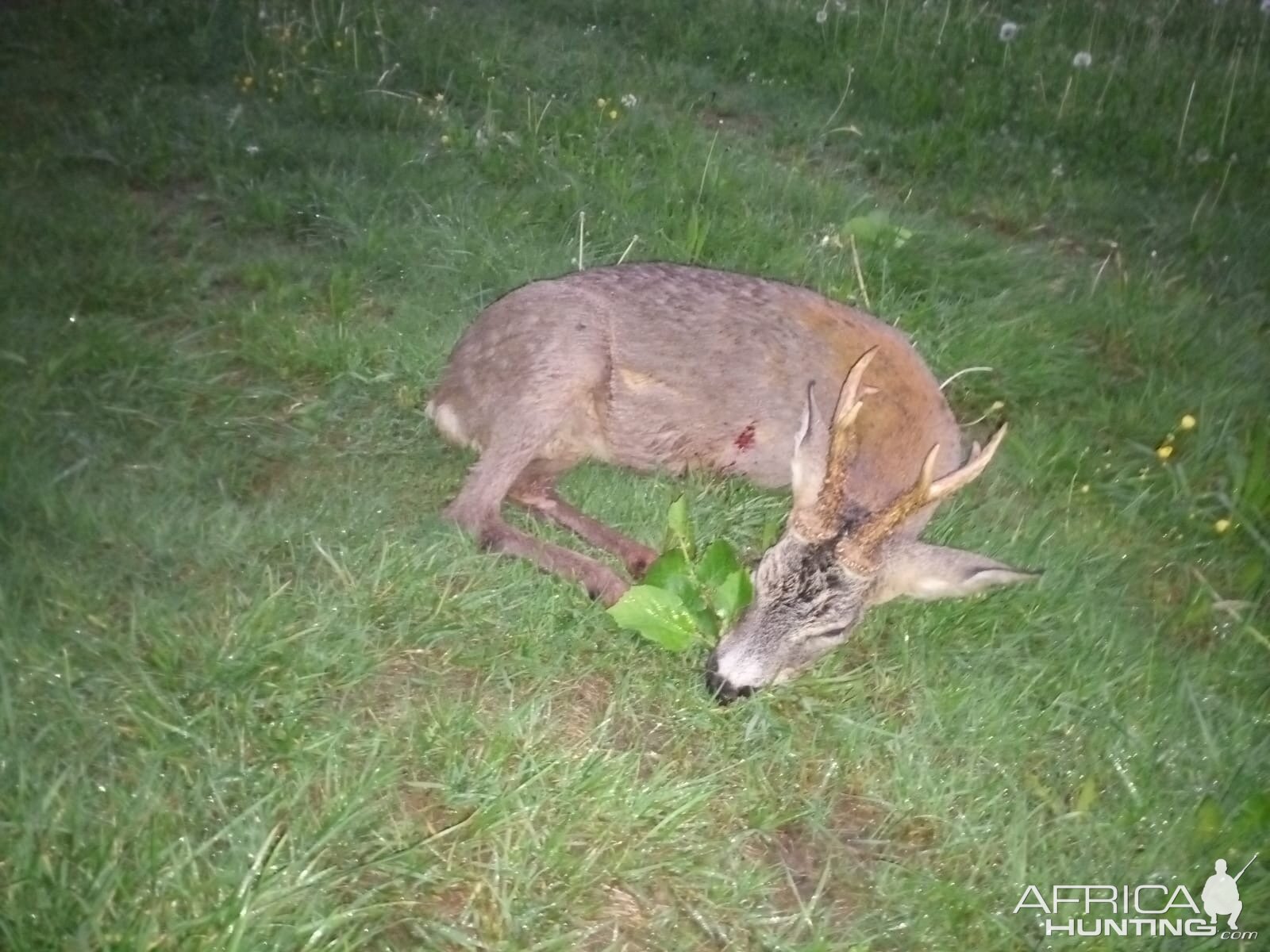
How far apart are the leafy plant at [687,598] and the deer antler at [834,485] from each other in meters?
0.30

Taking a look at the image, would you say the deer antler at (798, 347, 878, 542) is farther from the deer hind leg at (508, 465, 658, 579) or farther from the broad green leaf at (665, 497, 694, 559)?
the deer hind leg at (508, 465, 658, 579)

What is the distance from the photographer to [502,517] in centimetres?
404

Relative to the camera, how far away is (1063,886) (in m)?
2.96

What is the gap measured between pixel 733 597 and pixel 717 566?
0.13 m

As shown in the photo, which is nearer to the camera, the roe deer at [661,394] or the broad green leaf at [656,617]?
the broad green leaf at [656,617]

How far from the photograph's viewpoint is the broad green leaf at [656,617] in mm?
3432

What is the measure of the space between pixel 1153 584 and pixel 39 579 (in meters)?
3.51

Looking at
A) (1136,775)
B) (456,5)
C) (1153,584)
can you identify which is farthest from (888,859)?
(456,5)

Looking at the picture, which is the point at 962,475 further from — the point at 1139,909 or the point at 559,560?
the point at 559,560

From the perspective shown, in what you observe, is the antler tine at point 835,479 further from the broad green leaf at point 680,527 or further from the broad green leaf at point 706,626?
the broad green leaf at point 680,527

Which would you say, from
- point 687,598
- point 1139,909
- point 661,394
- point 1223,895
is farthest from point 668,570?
point 1223,895

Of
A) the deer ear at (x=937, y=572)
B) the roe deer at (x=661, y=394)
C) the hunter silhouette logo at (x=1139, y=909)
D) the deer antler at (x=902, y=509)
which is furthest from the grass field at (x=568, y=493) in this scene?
the deer antler at (x=902, y=509)

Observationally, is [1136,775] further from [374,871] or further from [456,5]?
[456,5]

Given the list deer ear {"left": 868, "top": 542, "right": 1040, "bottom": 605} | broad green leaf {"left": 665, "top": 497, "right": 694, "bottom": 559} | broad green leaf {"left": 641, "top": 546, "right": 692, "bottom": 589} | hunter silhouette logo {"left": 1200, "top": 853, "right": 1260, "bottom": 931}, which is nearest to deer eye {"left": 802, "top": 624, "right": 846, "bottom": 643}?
deer ear {"left": 868, "top": 542, "right": 1040, "bottom": 605}
